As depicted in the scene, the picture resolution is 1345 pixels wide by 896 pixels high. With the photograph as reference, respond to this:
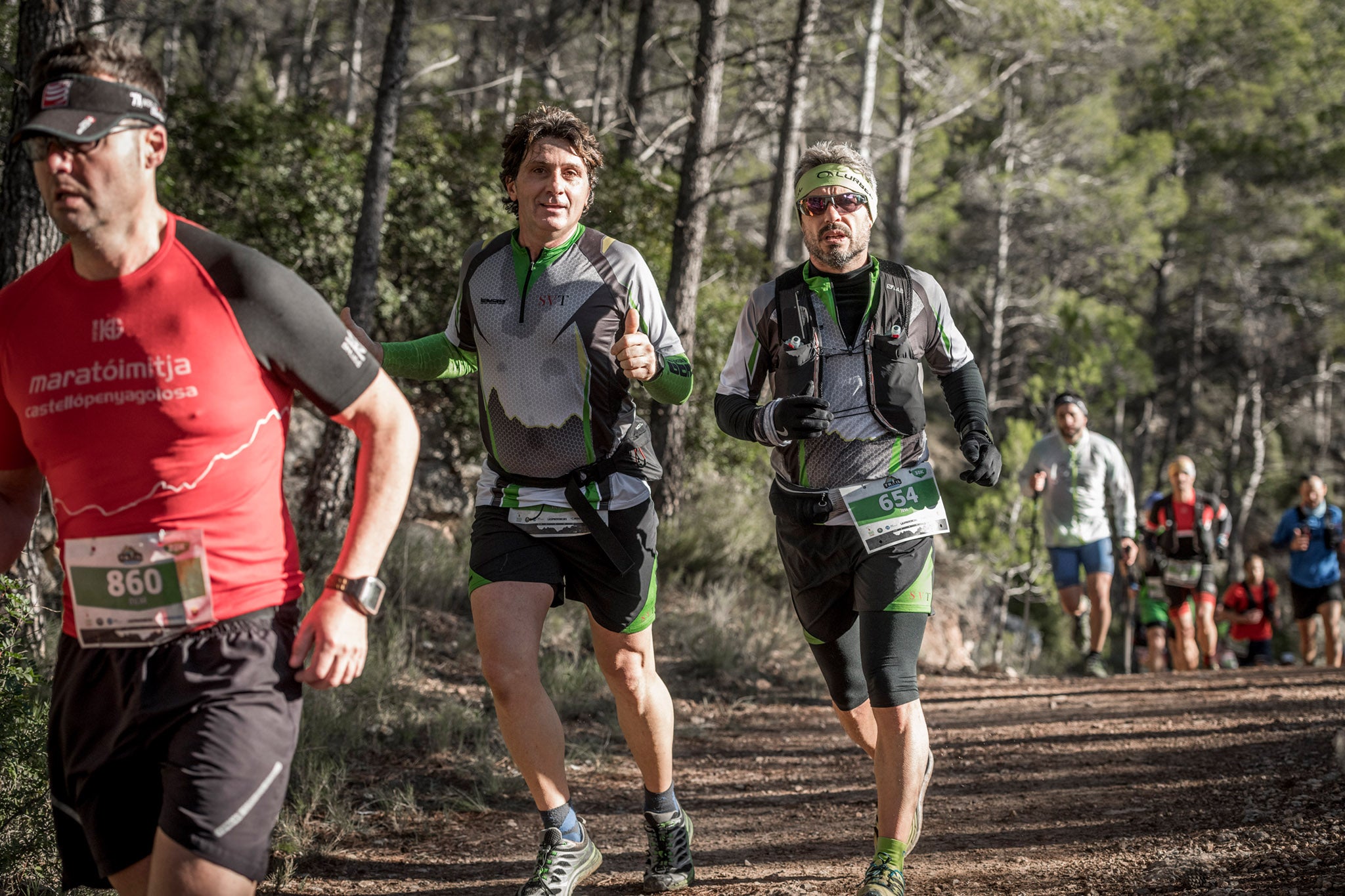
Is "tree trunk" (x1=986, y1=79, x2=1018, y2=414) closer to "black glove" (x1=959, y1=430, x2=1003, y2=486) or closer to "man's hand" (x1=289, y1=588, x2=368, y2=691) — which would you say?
"black glove" (x1=959, y1=430, x2=1003, y2=486)

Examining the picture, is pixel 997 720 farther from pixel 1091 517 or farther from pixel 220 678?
pixel 220 678

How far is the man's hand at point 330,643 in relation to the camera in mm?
2197

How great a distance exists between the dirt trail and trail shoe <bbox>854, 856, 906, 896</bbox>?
0.37 meters

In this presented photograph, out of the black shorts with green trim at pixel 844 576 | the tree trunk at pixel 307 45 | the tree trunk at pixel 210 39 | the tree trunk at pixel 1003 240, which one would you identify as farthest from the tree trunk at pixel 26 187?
the tree trunk at pixel 1003 240

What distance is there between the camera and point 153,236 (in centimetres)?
218

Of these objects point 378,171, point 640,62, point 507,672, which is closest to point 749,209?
point 640,62

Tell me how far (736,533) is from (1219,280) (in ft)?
76.0

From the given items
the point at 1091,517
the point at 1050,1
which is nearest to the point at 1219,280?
the point at 1050,1

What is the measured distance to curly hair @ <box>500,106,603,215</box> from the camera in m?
3.74

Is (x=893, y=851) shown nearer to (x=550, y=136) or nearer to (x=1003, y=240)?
(x=550, y=136)

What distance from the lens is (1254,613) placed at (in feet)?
41.9

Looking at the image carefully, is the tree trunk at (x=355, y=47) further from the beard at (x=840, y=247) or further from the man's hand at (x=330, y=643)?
the man's hand at (x=330, y=643)

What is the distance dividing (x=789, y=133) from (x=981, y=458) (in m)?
9.14

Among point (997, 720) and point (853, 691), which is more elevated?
point (853, 691)
